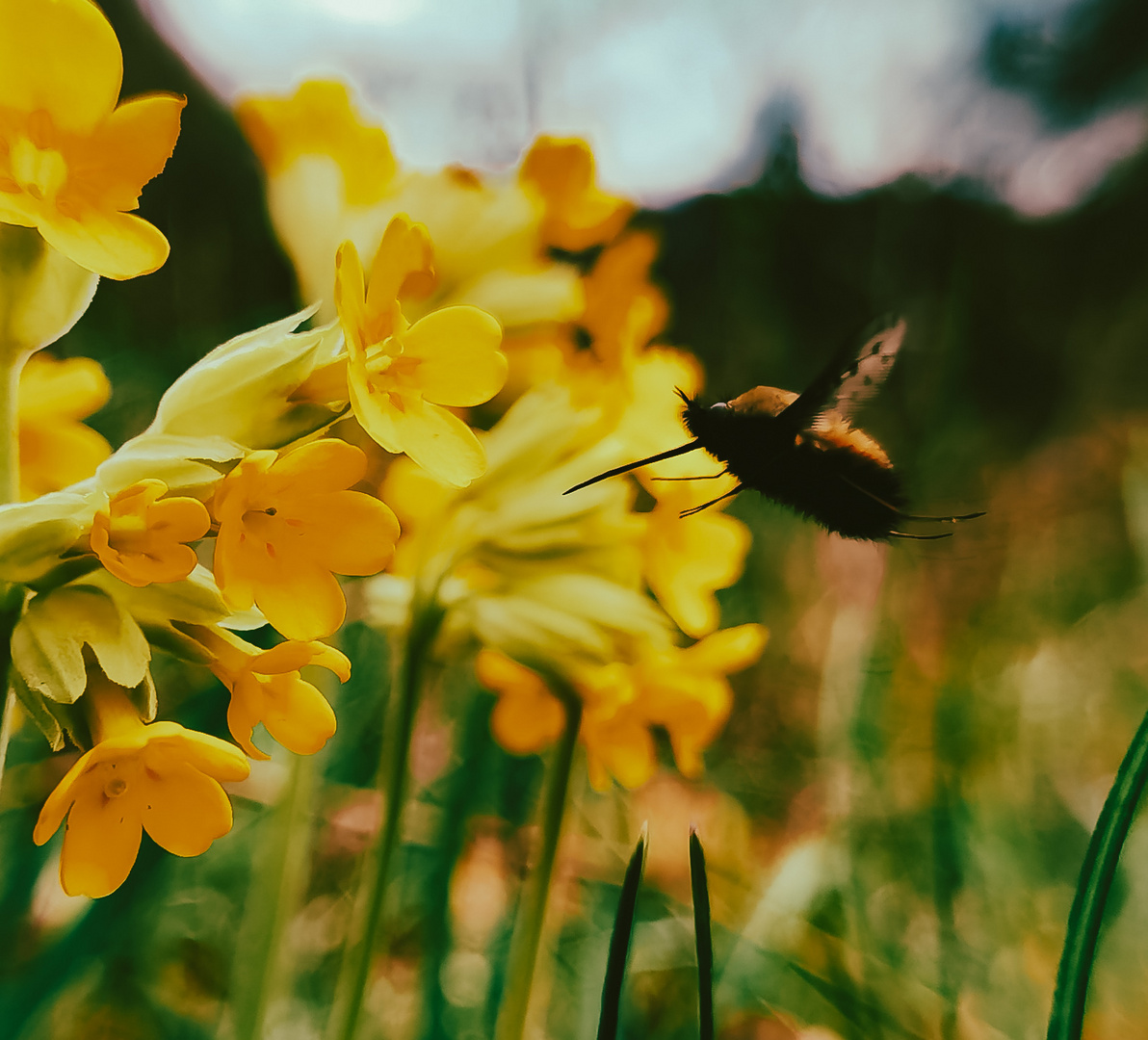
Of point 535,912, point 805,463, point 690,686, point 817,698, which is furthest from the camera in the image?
point 817,698

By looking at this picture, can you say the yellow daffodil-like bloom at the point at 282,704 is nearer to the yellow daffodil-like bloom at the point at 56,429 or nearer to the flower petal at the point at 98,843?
the flower petal at the point at 98,843

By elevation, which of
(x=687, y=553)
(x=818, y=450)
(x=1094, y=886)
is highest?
(x=818, y=450)

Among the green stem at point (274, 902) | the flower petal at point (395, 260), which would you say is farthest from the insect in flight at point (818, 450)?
the green stem at point (274, 902)

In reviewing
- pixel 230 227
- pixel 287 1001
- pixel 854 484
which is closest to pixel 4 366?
pixel 854 484

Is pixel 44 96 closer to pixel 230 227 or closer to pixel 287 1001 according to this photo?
pixel 287 1001

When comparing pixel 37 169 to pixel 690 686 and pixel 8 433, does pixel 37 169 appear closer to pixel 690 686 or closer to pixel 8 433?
pixel 8 433

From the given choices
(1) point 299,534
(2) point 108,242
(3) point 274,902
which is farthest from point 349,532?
(3) point 274,902
